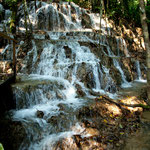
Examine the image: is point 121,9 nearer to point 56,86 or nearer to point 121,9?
point 121,9

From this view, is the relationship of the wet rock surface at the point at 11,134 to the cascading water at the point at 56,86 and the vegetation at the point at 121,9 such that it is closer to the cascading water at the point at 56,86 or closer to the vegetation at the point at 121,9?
the cascading water at the point at 56,86

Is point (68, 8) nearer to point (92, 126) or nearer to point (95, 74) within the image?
point (95, 74)

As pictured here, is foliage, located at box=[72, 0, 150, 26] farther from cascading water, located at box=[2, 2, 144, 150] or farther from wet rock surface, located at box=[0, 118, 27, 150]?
wet rock surface, located at box=[0, 118, 27, 150]

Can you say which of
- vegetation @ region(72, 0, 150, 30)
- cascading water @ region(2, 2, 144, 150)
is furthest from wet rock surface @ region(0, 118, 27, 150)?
vegetation @ region(72, 0, 150, 30)

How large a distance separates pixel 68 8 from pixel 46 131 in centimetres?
1831

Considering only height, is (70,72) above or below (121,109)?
above

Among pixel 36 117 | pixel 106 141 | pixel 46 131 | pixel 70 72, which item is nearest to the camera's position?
pixel 106 141

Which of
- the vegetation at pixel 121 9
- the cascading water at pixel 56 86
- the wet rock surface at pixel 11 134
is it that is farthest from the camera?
the vegetation at pixel 121 9

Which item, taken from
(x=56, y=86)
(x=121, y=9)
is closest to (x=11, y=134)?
(x=56, y=86)

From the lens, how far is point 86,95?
6.51m

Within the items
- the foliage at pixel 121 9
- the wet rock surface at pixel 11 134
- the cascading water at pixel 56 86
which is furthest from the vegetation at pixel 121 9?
the wet rock surface at pixel 11 134

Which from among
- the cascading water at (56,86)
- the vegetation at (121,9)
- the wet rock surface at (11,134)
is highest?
the vegetation at (121,9)

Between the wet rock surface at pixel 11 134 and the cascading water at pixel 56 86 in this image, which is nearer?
the wet rock surface at pixel 11 134

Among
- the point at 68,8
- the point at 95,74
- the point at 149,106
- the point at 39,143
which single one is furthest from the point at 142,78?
the point at 68,8
